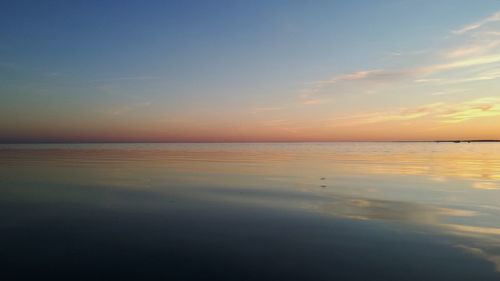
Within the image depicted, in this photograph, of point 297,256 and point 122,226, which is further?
point 122,226

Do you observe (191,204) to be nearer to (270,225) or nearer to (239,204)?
(239,204)

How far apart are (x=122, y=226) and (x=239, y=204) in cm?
483

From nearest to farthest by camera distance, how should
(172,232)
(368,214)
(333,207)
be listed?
(172,232), (368,214), (333,207)

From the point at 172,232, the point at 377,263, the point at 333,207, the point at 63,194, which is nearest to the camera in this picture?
the point at 377,263

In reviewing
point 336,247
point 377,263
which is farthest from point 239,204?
point 377,263

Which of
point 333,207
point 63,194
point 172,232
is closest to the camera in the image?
point 172,232

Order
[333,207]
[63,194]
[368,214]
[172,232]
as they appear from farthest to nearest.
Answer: [63,194], [333,207], [368,214], [172,232]

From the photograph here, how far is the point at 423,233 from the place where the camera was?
9.80m

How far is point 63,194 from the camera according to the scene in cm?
1522

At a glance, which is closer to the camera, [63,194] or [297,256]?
[297,256]

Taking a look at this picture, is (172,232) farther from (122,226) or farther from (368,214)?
(368,214)

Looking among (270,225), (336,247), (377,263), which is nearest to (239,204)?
(270,225)

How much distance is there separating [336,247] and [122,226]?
6010 millimetres

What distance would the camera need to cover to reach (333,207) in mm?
13234
